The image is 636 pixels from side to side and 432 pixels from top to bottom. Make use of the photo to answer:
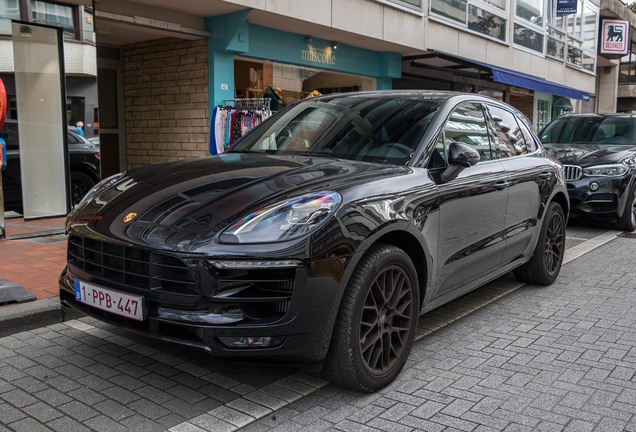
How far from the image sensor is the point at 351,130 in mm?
4098

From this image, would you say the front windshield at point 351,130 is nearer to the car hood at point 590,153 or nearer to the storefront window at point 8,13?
the storefront window at point 8,13

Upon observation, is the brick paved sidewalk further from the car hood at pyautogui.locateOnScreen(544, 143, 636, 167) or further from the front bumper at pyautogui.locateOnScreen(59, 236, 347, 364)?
the car hood at pyautogui.locateOnScreen(544, 143, 636, 167)

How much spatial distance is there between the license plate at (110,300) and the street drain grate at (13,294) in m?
1.22

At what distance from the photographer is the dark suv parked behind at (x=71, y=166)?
291 inches

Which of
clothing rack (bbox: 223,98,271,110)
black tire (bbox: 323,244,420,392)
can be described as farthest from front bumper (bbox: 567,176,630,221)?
black tire (bbox: 323,244,420,392)

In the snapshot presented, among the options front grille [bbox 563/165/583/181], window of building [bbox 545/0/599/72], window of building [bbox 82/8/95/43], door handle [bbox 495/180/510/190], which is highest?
window of building [bbox 545/0/599/72]

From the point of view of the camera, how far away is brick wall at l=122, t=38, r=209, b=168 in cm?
977

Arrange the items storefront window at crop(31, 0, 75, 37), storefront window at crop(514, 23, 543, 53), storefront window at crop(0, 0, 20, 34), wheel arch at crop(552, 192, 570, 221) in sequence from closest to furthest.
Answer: wheel arch at crop(552, 192, 570, 221) < storefront window at crop(0, 0, 20, 34) < storefront window at crop(31, 0, 75, 37) < storefront window at crop(514, 23, 543, 53)

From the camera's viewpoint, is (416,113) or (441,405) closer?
(441,405)

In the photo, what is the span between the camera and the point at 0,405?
300cm

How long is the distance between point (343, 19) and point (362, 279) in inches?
334

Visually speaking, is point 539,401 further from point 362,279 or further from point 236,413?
point 236,413

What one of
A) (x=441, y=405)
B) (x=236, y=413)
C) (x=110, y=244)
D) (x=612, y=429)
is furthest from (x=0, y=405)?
(x=612, y=429)

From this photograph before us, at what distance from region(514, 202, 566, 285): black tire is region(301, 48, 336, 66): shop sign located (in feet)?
21.7
